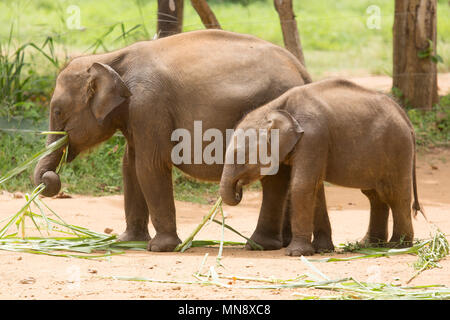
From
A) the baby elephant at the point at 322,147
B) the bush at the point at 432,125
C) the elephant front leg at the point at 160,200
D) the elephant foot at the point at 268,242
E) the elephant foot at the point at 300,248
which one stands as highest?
the baby elephant at the point at 322,147

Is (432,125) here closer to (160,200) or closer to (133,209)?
(133,209)

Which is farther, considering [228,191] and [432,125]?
[432,125]

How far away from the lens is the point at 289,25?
1012cm

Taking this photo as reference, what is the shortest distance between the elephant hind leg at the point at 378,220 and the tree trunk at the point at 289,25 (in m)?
3.71

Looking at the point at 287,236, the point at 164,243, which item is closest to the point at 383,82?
the point at 287,236

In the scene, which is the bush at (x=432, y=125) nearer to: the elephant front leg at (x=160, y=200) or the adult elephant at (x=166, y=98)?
the adult elephant at (x=166, y=98)

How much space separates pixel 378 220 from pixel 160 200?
1741 mm

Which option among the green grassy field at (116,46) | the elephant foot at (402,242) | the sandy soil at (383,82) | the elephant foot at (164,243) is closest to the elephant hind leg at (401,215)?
the elephant foot at (402,242)

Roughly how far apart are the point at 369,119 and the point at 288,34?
4189 mm

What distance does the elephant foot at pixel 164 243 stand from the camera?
21.6 ft

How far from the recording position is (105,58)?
677 cm

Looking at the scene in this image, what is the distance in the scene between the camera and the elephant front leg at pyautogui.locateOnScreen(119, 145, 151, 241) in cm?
716

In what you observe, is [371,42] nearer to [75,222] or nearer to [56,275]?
[75,222]

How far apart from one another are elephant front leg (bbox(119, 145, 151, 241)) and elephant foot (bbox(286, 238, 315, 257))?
1547mm
